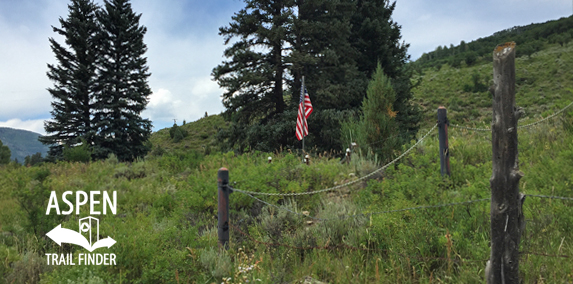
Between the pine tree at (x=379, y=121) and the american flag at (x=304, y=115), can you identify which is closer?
the pine tree at (x=379, y=121)

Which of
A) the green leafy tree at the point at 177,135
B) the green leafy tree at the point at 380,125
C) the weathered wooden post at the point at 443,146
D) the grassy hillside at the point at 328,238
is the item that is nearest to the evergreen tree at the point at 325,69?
the green leafy tree at the point at 380,125

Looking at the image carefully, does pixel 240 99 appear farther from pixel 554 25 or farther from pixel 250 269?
pixel 554 25

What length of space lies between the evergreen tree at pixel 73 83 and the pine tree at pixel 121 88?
555 millimetres

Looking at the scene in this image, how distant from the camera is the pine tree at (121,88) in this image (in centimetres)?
2039

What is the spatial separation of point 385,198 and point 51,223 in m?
5.45

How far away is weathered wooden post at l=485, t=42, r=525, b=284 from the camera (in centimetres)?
236

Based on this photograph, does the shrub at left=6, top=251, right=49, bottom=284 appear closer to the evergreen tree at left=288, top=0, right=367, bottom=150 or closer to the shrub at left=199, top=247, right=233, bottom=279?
the shrub at left=199, top=247, right=233, bottom=279

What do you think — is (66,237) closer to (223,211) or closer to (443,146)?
(223,211)

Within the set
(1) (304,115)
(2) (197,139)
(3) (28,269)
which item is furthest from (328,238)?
(2) (197,139)

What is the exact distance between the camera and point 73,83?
784 inches

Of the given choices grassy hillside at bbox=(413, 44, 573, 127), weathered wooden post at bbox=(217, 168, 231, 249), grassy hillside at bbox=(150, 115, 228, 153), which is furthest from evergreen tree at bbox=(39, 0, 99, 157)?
grassy hillside at bbox=(413, 44, 573, 127)

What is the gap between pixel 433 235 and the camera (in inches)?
132

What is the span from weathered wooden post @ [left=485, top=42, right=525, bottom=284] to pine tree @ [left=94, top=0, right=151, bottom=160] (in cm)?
2081

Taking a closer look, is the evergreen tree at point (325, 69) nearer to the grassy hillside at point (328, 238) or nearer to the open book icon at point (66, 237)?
the grassy hillside at point (328, 238)
